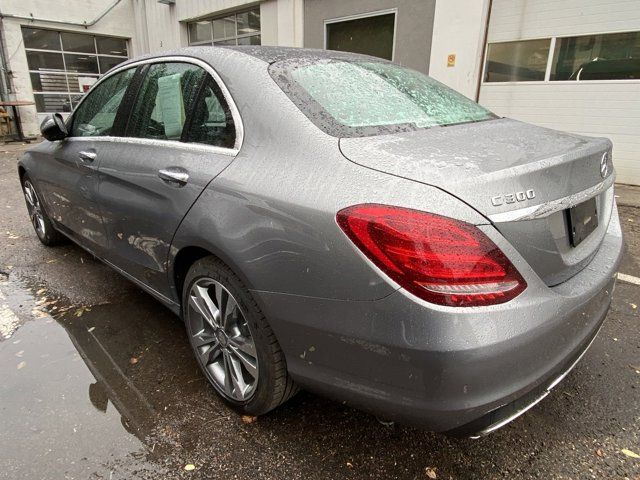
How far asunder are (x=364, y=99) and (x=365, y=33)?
28.1 ft

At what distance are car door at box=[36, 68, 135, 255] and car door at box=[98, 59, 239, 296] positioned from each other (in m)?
0.18

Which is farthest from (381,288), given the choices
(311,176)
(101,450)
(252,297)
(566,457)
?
(101,450)

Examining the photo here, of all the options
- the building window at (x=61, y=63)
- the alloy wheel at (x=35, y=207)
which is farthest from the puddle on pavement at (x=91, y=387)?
the building window at (x=61, y=63)

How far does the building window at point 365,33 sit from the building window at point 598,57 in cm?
325

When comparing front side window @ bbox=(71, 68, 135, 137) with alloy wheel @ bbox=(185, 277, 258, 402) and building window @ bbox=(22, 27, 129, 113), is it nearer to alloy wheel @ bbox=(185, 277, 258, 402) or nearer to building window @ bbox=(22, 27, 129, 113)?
alloy wheel @ bbox=(185, 277, 258, 402)

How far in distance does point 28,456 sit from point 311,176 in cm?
169

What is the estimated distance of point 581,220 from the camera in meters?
1.70

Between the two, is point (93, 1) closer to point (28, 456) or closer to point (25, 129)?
point (25, 129)

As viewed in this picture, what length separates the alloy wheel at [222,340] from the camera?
196 cm

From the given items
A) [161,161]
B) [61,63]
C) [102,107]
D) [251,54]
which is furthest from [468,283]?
[61,63]

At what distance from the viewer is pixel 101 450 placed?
1932 millimetres

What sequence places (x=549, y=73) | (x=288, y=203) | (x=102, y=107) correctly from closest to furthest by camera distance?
1. (x=288, y=203)
2. (x=102, y=107)
3. (x=549, y=73)

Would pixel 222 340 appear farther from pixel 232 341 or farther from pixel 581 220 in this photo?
pixel 581 220

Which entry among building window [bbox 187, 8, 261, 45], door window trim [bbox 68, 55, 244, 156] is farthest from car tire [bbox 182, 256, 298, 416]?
building window [bbox 187, 8, 261, 45]
